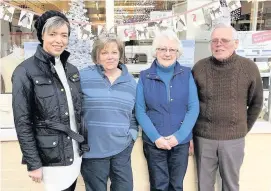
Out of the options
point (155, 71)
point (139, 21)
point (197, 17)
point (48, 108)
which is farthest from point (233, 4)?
point (48, 108)

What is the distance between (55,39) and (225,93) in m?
1.25

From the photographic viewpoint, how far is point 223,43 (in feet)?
7.30

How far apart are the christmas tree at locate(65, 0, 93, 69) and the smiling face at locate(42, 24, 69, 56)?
946mm

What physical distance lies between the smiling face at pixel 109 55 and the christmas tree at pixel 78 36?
0.75m

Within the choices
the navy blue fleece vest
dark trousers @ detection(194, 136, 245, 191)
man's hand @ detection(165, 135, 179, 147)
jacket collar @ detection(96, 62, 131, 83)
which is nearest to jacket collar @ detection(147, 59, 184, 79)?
the navy blue fleece vest

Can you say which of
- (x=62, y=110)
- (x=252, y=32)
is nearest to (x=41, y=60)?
(x=62, y=110)

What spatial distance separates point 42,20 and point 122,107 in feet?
2.46

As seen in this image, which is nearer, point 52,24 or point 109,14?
point 52,24

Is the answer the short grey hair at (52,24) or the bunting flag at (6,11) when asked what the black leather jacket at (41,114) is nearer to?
the short grey hair at (52,24)

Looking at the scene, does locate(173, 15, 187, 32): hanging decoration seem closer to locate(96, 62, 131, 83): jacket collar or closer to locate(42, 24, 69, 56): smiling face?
locate(96, 62, 131, 83): jacket collar

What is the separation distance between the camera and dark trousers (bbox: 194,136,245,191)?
7.57 ft

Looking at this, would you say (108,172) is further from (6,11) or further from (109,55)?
(6,11)

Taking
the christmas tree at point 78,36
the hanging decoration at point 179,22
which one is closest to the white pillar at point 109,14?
the christmas tree at point 78,36

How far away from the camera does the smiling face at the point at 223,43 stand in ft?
7.29
